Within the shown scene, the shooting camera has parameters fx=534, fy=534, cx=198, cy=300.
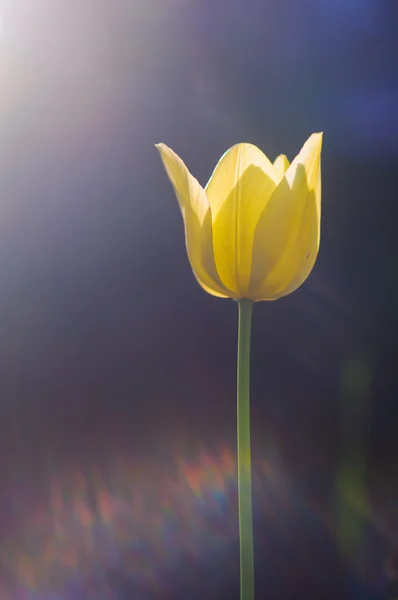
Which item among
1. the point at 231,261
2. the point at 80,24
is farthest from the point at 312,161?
the point at 80,24

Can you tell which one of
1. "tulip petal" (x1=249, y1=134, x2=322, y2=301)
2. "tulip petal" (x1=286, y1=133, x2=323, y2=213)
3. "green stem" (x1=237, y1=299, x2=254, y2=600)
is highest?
"tulip petal" (x1=286, y1=133, x2=323, y2=213)

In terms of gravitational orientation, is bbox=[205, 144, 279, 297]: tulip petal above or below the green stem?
above

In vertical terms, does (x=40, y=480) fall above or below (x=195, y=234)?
below

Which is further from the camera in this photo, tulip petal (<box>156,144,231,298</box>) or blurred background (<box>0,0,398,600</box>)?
blurred background (<box>0,0,398,600</box>)

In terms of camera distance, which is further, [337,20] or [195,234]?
[337,20]

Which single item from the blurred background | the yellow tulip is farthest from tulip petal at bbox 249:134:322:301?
the blurred background

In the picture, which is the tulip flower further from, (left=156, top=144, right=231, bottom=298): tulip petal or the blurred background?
the blurred background

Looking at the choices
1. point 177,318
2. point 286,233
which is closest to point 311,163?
point 286,233

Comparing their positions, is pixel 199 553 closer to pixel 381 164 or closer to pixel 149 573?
pixel 149 573
